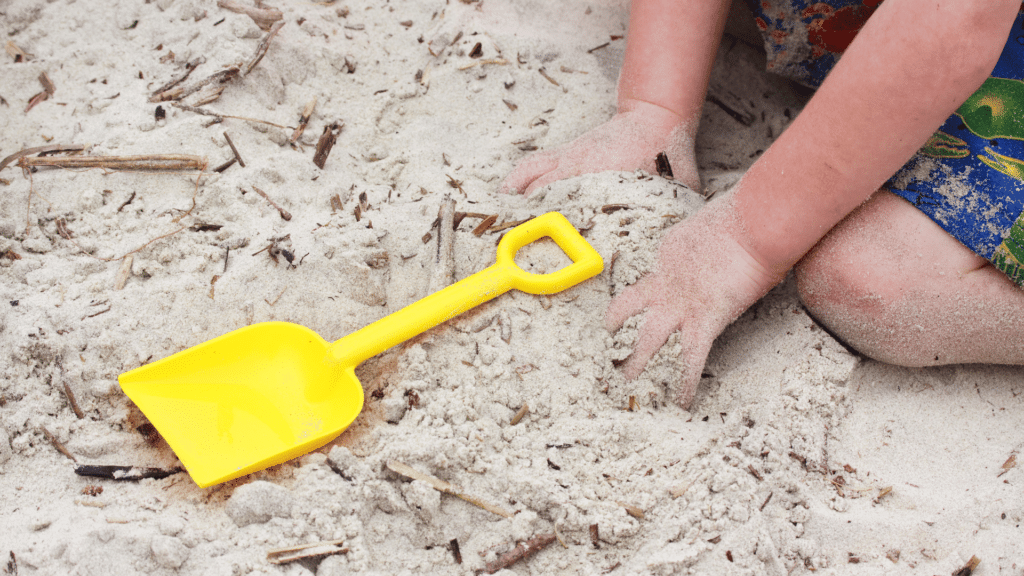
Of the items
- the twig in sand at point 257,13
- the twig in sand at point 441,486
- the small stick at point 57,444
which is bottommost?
the small stick at point 57,444

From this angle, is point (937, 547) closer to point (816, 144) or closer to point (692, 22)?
point (816, 144)

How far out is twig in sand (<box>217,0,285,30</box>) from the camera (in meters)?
1.81

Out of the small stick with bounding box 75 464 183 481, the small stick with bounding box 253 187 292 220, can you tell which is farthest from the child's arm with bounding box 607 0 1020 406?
the small stick with bounding box 75 464 183 481

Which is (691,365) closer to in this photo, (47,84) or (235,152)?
(235,152)

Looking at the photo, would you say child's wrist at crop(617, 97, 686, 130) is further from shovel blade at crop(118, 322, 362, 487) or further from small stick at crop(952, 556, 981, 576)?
small stick at crop(952, 556, 981, 576)

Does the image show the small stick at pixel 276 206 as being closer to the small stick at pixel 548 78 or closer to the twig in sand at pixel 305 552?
the twig in sand at pixel 305 552

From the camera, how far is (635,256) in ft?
4.52

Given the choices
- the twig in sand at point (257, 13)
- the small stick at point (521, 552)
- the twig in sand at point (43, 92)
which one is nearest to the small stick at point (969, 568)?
the small stick at point (521, 552)

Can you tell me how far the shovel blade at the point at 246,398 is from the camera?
1.12 meters

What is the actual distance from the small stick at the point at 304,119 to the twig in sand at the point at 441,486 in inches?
36.5

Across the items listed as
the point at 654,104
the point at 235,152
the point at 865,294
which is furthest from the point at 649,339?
the point at 235,152

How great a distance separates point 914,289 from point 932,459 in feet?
1.04

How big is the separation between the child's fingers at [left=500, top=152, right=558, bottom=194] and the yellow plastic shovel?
0.97 ft

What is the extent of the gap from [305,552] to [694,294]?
0.85 metres
